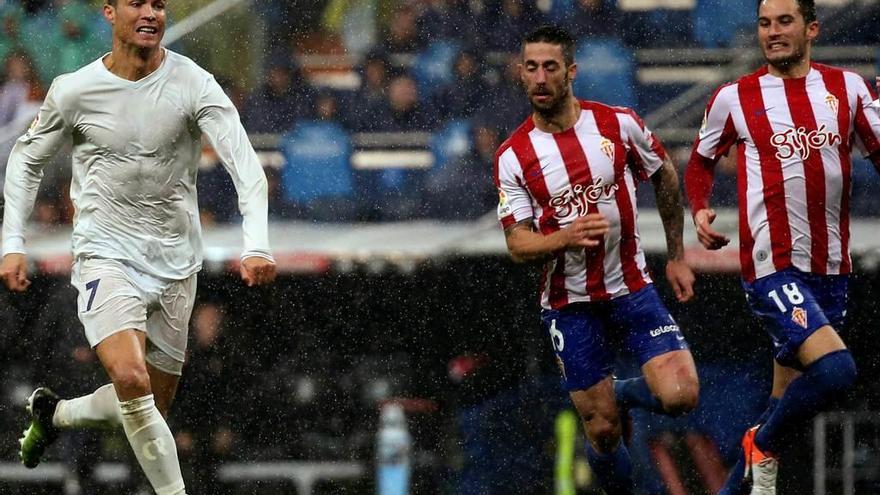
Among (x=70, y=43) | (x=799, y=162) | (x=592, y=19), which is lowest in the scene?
(x=799, y=162)

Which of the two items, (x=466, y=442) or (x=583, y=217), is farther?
(x=466, y=442)

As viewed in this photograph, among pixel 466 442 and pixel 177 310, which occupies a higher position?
pixel 177 310

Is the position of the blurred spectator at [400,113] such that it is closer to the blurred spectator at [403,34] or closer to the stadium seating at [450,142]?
the stadium seating at [450,142]

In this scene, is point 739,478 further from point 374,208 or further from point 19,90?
point 19,90

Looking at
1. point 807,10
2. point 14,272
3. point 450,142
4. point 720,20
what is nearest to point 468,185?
point 450,142

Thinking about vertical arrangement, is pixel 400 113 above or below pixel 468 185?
above

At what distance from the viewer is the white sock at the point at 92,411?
6.62 metres

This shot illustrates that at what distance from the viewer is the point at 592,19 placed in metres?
10.6

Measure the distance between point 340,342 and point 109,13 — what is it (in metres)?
4.45

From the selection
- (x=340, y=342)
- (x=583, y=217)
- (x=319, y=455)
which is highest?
(x=583, y=217)

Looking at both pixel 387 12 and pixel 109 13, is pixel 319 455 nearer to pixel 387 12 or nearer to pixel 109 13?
pixel 387 12

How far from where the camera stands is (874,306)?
10047mm

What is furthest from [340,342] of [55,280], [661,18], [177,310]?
[177,310]

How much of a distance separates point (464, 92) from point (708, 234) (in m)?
4.32
